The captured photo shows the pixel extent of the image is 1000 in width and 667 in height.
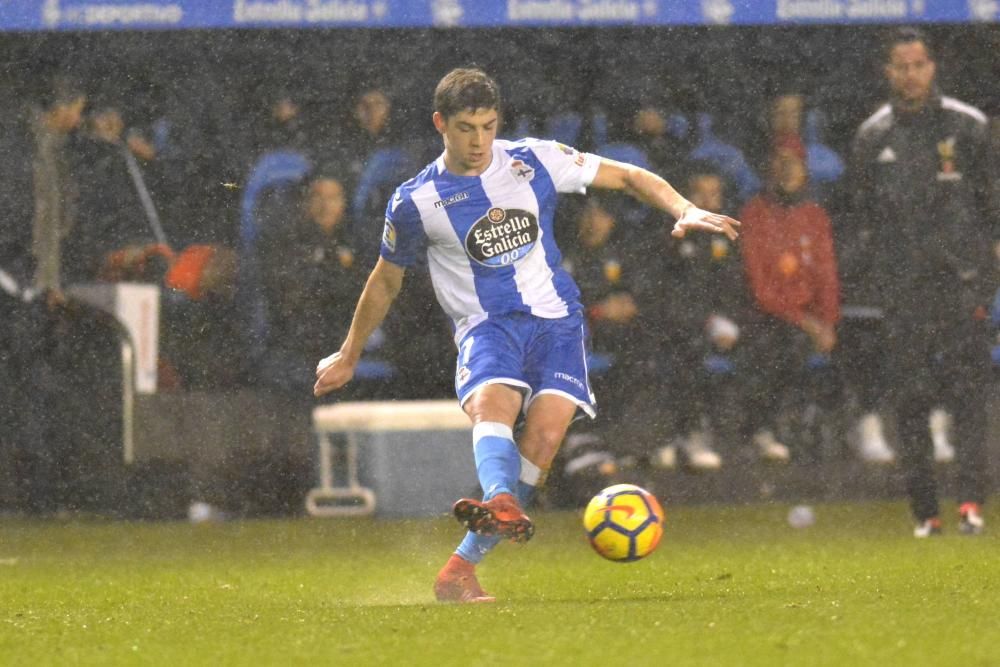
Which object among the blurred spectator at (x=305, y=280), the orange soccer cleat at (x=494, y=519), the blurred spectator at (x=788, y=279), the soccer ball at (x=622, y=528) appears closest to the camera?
the orange soccer cleat at (x=494, y=519)

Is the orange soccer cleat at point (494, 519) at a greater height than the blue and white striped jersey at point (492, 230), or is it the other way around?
the blue and white striped jersey at point (492, 230)

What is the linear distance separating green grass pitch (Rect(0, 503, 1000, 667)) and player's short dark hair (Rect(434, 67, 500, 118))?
1.74 m

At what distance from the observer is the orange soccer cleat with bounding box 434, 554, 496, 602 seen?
7.40 meters

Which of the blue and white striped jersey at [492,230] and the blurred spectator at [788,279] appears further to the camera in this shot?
the blurred spectator at [788,279]

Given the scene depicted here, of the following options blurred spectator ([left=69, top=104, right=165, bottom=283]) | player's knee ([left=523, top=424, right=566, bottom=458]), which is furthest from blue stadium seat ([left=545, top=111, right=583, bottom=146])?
player's knee ([left=523, top=424, right=566, bottom=458])

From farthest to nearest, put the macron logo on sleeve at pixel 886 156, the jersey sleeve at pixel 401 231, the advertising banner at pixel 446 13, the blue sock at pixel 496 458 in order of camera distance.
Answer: the advertising banner at pixel 446 13
the macron logo on sleeve at pixel 886 156
the jersey sleeve at pixel 401 231
the blue sock at pixel 496 458

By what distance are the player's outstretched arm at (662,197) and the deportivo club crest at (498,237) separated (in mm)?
334

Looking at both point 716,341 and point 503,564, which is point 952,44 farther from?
point 503,564

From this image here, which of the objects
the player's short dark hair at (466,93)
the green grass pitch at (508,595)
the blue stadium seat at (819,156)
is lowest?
the green grass pitch at (508,595)

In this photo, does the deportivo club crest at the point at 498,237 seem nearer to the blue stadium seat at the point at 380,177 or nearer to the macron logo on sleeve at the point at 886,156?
the macron logo on sleeve at the point at 886,156

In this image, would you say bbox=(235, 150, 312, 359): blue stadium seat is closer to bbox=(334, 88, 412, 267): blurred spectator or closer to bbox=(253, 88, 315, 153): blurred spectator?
bbox=(253, 88, 315, 153): blurred spectator

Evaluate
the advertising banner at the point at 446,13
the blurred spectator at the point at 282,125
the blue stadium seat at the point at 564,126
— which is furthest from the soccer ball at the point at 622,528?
the blurred spectator at the point at 282,125

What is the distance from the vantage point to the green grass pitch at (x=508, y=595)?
5.72 metres

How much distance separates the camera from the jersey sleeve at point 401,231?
761 centimetres
